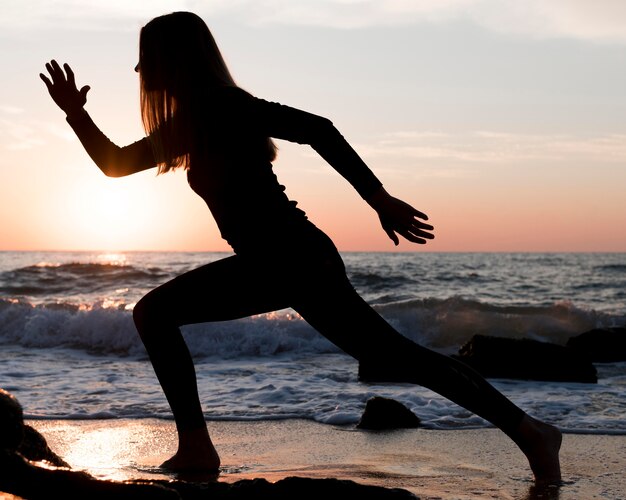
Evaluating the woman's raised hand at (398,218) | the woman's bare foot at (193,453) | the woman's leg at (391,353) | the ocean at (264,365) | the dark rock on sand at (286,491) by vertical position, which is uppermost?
the woman's raised hand at (398,218)

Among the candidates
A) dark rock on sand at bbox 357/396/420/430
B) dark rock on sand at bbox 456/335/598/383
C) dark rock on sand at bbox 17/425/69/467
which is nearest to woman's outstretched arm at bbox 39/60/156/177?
dark rock on sand at bbox 17/425/69/467

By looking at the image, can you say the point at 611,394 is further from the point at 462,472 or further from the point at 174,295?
the point at 174,295

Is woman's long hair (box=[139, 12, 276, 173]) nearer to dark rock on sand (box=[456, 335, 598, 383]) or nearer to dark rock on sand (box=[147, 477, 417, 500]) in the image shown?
dark rock on sand (box=[147, 477, 417, 500])

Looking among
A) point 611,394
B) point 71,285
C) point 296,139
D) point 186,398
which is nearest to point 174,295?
point 186,398

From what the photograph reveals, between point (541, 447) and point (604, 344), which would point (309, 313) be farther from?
point (604, 344)

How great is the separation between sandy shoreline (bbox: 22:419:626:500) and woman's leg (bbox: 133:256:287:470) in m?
0.20

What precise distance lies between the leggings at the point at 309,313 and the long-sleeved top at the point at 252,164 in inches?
4.8

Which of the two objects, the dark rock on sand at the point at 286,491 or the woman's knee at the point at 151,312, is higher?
the woman's knee at the point at 151,312

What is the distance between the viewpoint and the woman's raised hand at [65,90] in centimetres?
354

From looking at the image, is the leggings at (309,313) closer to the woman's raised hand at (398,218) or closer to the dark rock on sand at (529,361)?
the woman's raised hand at (398,218)

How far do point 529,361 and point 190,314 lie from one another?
5183 mm

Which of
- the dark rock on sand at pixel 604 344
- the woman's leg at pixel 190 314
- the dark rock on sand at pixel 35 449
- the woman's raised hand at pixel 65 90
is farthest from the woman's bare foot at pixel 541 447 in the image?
the dark rock on sand at pixel 604 344

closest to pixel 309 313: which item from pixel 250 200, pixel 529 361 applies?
pixel 250 200

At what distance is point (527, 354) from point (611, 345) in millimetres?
3234
